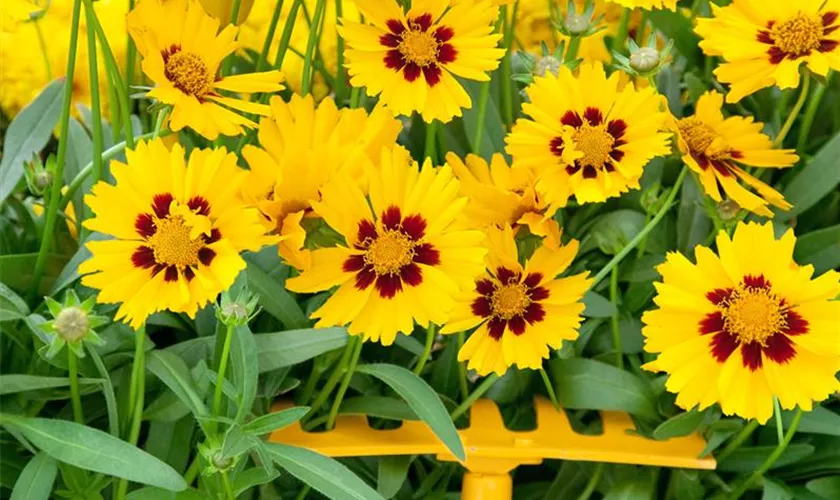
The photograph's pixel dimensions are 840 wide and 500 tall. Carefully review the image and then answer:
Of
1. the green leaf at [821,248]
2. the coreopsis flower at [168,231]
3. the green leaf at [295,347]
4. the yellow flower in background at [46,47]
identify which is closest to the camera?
the coreopsis flower at [168,231]

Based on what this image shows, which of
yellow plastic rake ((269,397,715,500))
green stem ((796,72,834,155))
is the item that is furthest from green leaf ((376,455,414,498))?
green stem ((796,72,834,155))

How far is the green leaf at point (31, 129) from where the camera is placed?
60cm

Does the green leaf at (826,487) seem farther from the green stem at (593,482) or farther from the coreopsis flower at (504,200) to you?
the coreopsis flower at (504,200)

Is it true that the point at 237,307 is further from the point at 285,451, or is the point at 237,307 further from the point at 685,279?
the point at 685,279

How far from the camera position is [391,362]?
593 mm

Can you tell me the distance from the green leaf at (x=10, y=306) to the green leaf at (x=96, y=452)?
0.05 meters

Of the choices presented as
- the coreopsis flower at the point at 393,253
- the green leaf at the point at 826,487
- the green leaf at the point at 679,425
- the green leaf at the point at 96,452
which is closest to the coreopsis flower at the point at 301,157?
the coreopsis flower at the point at 393,253

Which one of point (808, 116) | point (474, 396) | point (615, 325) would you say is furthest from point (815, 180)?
point (474, 396)

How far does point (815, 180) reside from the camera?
24.6 inches

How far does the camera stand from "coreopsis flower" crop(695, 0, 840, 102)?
0.52 meters

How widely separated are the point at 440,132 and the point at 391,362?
0.49ft

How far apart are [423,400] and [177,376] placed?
13 cm

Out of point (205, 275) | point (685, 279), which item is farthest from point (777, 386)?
point (205, 275)

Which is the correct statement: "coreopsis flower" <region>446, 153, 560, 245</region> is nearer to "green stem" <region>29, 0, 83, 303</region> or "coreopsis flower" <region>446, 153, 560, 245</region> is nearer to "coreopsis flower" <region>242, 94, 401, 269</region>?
"coreopsis flower" <region>242, 94, 401, 269</region>
